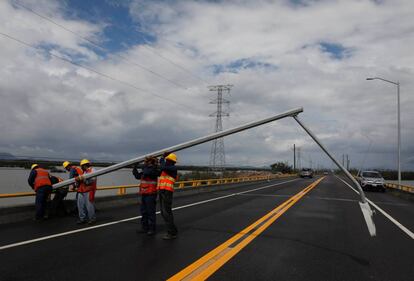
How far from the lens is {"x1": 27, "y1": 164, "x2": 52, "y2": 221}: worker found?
10602 millimetres

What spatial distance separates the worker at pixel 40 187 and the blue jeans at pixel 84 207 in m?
1.20

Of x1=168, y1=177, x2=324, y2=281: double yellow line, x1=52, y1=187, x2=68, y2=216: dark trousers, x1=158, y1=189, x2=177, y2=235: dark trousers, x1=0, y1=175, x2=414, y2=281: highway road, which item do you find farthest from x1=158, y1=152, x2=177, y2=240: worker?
x1=52, y1=187, x2=68, y2=216: dark trousers

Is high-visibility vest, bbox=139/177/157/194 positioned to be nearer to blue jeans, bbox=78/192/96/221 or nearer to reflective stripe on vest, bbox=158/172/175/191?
reflective stripe on vest, bbox=158/172/175/191

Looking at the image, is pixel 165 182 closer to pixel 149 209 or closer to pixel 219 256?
pixel 149 209

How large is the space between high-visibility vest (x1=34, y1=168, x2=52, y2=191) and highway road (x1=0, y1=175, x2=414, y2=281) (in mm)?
1032

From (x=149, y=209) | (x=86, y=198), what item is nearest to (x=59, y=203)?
(x=86, y=198)

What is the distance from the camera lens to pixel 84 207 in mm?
10297

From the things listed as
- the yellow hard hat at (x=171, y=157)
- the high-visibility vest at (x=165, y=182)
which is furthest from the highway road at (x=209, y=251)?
the yellow hard hat at (x=171, y=157)

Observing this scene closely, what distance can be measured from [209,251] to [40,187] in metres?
5.70

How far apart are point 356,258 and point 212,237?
3028 millimetres

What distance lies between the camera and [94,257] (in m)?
6.64

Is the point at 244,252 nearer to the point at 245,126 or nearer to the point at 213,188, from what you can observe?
the point at 245,126

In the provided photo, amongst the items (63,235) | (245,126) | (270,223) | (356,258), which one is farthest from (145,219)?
(356,258)

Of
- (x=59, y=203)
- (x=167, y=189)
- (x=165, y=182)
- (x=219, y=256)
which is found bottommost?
(x=219, y=256)
